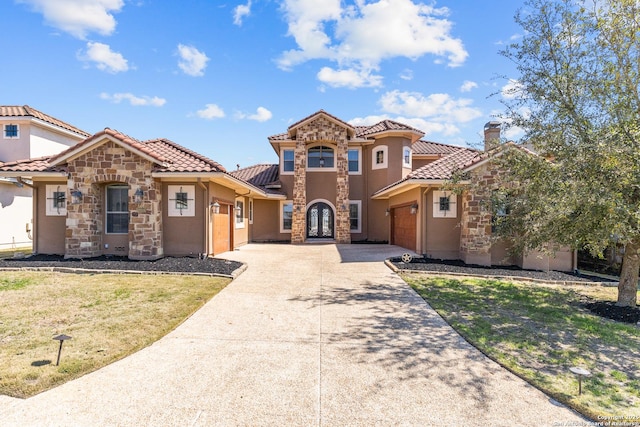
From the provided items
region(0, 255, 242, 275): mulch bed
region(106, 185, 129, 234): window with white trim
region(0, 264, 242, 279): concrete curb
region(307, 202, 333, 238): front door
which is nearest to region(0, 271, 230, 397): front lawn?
region(0, 264, 242, 279): concrete curb

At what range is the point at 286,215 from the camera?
20.0 meters

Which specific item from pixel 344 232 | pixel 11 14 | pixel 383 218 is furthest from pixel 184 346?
pixel 383 218

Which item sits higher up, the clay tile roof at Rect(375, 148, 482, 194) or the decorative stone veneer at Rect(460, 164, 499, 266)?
the clay tile roof at Rect(375, 148, 482, 194)

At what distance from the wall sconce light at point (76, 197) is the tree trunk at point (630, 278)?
15.8 meters

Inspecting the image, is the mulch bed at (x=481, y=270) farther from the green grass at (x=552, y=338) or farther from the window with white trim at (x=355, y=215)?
the window with white trim at (x=355, y=215)

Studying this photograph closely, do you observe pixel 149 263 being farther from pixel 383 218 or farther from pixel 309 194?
pixel 383 218

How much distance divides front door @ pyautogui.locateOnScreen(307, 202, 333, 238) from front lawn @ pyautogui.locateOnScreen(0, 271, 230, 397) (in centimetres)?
→ 1341

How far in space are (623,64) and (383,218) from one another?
13.9 m

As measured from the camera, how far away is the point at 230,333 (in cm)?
515

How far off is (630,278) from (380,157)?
45.2ft

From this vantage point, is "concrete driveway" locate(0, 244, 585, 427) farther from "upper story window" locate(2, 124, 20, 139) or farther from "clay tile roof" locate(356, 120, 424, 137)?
"upper story window" locate(2, 124, 20, 139)

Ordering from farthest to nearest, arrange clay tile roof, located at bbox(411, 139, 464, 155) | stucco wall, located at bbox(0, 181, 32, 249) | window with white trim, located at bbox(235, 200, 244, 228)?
1. clay tile roof, located at bbox(411, 139, 464, 155)
2. window with white trim, located at bbox(235, 200, 244, 228)
3. stucco wall, located at bbox(0, 181, 32, 249)

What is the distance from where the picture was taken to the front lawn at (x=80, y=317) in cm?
386

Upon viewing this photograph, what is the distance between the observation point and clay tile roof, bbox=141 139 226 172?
37.0 ft
